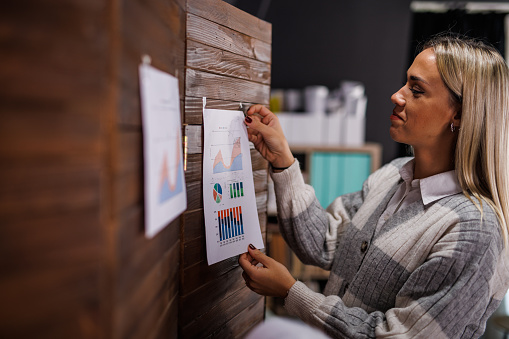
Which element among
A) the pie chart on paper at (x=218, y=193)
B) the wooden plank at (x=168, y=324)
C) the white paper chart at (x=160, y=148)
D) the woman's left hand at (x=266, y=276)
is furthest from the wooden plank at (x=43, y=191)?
the woman's left hand at (x=266, y=276)

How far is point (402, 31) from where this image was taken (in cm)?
369

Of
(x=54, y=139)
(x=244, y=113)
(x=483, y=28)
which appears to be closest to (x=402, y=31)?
(x=483, y=28)

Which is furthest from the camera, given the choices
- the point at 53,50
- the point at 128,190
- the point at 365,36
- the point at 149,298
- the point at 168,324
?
the point at 365,36

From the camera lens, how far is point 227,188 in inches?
46.3

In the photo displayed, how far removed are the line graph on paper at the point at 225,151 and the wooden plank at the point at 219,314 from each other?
0.39 meters

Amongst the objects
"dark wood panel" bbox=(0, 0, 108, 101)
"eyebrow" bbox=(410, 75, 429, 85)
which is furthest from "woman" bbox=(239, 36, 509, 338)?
"dark wood panel" bbox=(0, 0, 108, 101)

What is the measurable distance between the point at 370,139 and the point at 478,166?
8.46 ft

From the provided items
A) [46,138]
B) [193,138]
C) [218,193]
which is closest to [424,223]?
[218,193]

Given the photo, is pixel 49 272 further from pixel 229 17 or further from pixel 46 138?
pixel 229 17

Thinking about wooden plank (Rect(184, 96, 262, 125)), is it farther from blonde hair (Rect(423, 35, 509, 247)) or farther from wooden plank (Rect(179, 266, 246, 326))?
blonde hair (Rect(423, 35, 509, 247))

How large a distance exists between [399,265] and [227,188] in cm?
53

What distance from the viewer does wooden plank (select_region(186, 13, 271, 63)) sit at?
39.9 inches

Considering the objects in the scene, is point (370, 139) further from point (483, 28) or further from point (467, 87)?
point (467, 87)


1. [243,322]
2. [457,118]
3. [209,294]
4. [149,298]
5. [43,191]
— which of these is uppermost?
[457,118]
